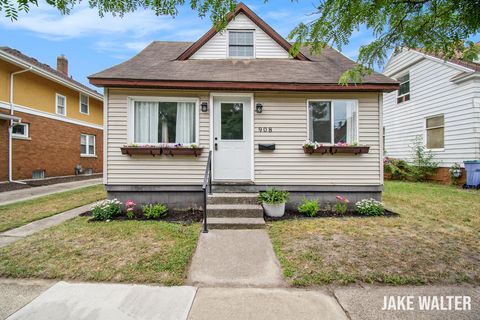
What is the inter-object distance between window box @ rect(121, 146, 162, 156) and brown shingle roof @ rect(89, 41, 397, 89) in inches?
65.6

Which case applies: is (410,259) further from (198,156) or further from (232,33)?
(232,33)

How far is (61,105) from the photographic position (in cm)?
1304

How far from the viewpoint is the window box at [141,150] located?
569cm

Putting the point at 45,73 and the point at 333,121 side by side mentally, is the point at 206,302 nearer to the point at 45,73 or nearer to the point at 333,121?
the point at 333,121

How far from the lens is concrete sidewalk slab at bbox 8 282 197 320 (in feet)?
7.31

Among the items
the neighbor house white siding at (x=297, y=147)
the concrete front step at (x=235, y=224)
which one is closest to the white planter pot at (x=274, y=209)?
the concrete front step at (x=235, y=224)

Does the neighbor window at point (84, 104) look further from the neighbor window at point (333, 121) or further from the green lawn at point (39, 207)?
the neighbor window at point (333, 121)

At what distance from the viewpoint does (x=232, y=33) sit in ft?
24.4

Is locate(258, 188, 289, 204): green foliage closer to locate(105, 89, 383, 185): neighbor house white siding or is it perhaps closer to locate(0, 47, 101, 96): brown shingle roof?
locate(105, 89, 383, 185): neighbor house white siding

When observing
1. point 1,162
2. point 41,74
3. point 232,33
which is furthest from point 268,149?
point 41,74

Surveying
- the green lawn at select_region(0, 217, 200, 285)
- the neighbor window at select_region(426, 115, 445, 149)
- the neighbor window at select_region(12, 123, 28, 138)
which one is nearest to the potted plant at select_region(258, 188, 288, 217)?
the green lawn at select_region(0, 217, 200, 285)

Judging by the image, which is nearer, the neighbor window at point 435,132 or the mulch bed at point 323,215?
the mulch bed at point 323,215

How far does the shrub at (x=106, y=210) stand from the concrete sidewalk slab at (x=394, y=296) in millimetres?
4853

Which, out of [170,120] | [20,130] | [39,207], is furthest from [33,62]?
[170,120]
